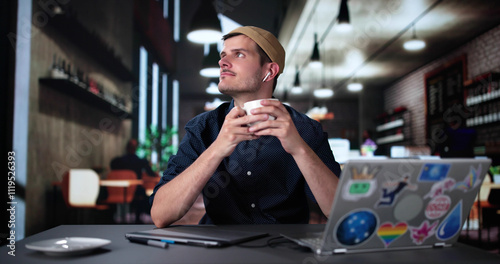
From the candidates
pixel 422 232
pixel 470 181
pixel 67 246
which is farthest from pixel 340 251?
pixel 67 246

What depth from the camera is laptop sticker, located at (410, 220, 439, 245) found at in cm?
84

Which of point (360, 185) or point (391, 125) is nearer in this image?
point (360, 185)

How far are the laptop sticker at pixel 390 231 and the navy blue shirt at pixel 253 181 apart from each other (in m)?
0.67

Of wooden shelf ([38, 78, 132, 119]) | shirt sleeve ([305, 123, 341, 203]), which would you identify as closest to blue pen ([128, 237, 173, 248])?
shirt sleeve ([305, 123, 341, 203])

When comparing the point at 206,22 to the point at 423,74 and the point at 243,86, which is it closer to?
the point at 243,86

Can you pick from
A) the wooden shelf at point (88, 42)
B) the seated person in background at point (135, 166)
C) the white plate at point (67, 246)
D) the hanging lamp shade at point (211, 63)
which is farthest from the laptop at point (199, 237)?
the hanging lamp shade at point (211, 63)

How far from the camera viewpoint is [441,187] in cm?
81

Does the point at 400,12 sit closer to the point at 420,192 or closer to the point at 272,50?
the point at 272,50

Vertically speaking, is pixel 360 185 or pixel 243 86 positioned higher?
pixel 243 86

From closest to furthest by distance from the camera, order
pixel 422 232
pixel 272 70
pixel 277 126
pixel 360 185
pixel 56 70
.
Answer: pixel 360 185 → pixel 422 232 → pixel 277 126 → pixel 272 70 → pixel 56 70

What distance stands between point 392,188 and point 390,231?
105 millimetres

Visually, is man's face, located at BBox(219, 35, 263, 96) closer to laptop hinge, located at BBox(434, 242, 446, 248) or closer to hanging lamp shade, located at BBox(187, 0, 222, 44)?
laptop hinge, located at BBox(434, 242, 446, 248)

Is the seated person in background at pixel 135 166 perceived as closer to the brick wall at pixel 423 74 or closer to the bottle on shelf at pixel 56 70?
the bottle on shelf at pixel 56 70

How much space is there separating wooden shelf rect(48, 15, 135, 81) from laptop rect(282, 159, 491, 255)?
467 cm
